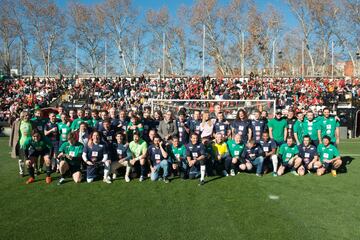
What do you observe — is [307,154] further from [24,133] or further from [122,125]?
[24,133]

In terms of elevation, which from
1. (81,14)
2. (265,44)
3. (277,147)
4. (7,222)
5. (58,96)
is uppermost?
(81,14)

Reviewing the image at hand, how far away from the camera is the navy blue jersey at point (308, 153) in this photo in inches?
324

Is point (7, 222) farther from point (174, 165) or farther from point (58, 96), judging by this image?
point (58, 96)

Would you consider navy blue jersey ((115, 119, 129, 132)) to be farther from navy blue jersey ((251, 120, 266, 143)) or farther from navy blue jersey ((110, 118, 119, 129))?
navy blue jersey ((251, 120, 266, 143))

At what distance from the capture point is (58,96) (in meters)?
28.0

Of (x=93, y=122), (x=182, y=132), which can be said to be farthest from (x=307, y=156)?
(x=93, y=122)

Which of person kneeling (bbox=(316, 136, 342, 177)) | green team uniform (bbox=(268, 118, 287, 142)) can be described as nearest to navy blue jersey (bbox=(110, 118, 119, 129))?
green team uniform (bbox=(268, 118, 287, 142))

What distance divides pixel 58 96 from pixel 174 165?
2255 cm

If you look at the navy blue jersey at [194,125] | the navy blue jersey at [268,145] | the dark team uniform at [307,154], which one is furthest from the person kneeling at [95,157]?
the dark team uniform at [307,154]

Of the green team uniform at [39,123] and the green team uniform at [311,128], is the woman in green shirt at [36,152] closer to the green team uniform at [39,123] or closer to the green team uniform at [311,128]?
the green team uniform at [39,123]

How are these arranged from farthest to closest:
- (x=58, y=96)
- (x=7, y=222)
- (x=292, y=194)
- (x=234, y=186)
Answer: (x=58, y=96) → (x=234, y=186) → (x=292, y=194) → (x=7, y=222)

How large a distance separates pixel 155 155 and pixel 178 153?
53cm

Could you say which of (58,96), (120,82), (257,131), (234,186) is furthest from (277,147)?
(58,96)

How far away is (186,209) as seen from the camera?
18.4 ft
